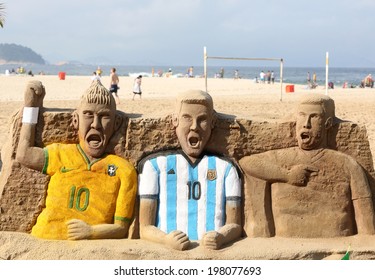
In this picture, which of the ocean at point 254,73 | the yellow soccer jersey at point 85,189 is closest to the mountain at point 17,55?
the ocean at point 254,73

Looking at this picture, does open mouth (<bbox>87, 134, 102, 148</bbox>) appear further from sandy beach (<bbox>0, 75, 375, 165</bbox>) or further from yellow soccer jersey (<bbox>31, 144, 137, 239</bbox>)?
sandy beach (<bbox>0, 75, 375, 165</bbox>)

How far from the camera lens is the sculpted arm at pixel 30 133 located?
193 inches

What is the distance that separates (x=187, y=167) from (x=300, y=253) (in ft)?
3.72

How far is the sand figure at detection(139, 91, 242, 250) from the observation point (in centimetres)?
489

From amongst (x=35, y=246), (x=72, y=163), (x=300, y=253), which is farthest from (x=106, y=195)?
(x=300, y=253)

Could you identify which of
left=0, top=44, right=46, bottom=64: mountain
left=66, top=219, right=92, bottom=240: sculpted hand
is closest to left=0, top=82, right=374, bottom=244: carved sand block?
left=66, top=219, right=92, bottom=240: sculpted hand

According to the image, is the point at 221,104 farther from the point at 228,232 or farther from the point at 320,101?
the point at 228,232

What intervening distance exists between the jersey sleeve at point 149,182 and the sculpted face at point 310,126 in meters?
1.24

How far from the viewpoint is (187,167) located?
495cm

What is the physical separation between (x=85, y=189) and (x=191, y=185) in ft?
2.84

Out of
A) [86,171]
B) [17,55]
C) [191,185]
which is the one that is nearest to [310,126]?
[191,185]

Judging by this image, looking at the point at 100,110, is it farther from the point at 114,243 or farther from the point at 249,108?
the point at 249,108
